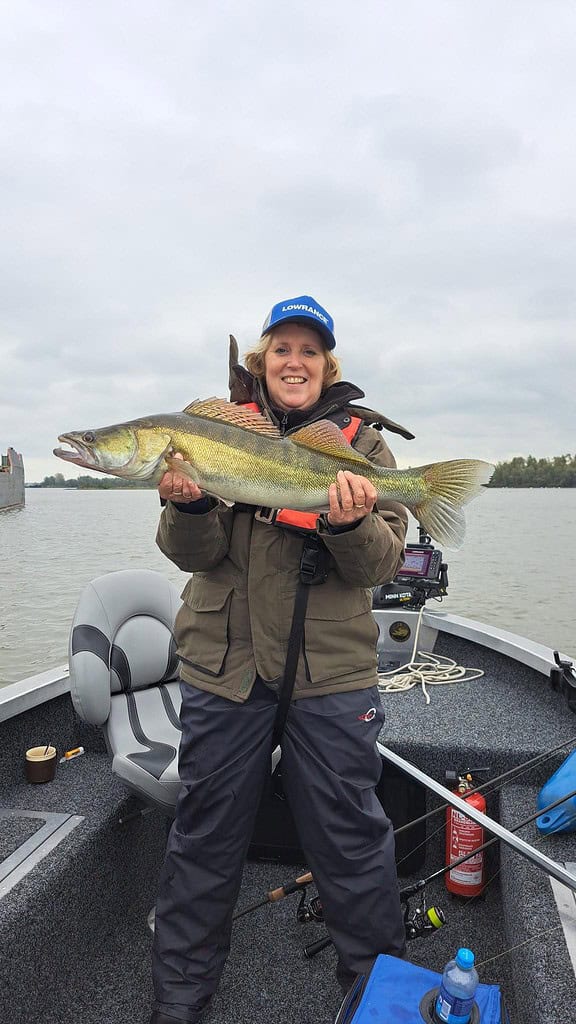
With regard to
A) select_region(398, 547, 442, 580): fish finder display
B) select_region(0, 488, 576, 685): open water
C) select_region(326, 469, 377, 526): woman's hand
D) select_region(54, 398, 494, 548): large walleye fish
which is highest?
select_region(54, 398, 494, 548): large walleye fish

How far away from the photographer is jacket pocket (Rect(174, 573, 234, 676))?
2430 millimetres

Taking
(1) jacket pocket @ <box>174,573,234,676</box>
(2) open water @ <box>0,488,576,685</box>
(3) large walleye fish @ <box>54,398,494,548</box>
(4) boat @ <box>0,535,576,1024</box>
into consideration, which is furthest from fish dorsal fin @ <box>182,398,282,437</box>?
(2) open water @ <box>0,488,576,685</box>

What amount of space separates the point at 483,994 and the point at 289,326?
2290 mm

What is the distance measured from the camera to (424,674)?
473 cm

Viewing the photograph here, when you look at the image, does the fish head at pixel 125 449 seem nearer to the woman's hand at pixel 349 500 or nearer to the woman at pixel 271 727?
the woman at pixel 271 727

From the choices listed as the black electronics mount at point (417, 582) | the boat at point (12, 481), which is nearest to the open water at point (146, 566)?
the black electronics mount at point (417, 582)

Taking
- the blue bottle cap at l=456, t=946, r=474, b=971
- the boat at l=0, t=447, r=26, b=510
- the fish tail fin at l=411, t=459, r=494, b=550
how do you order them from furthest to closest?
1. the boat at l=0, t=447, r=26, b=510
2. the fish tail fin at l=411, t=459, r=494, b=550
3. the blue bottle cap at l=456, t=946, r=474, b=971

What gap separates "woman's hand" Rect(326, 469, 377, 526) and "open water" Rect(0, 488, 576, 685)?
7.89 meters

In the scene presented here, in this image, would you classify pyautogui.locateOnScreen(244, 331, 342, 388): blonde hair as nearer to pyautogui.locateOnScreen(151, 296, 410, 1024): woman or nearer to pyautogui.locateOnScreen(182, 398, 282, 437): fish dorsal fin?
pyautogui.locateOnScreen(182, 398, 282, 437): fish dorsal fin

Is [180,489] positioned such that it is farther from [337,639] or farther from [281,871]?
[281,871]

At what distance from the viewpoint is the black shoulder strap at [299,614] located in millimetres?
2367

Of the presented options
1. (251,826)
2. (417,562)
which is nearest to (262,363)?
(251,826)

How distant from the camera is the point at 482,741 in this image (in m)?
3.69

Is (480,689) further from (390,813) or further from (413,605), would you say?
(390,813)
